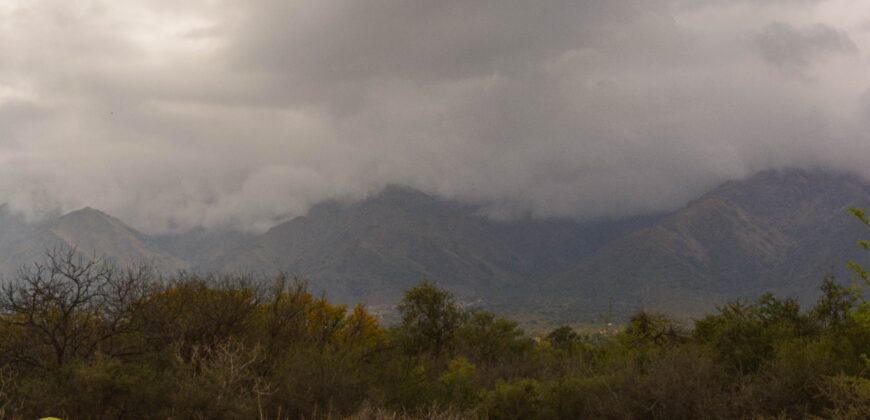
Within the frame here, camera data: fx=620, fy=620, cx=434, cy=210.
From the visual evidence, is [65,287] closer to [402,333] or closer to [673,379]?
[673,379]

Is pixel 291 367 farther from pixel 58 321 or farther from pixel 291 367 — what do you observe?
pixel 58 321

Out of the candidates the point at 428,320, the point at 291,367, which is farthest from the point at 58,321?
the point at 428,320

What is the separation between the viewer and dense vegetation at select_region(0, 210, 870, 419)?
80.9 ft

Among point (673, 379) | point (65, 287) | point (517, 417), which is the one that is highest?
point (65, 287)

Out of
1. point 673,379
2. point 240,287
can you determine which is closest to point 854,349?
point 673,379

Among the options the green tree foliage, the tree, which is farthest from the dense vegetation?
the tree

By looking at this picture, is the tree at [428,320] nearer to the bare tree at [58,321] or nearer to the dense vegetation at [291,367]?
the dense vegetation at [291,367]

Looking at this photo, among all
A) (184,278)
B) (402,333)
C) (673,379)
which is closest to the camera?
(673,379)

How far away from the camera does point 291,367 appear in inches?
1224

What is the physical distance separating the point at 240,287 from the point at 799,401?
34.9 meters

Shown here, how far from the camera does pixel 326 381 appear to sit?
1211 inches

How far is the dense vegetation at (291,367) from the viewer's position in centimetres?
→ 2467

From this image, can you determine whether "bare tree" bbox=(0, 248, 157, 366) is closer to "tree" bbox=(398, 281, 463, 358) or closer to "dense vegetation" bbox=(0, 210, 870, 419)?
"dense vegetation" bbox=(0, 210, 870, 419)

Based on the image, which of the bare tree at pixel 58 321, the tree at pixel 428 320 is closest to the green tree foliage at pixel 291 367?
the bare tree at pixel 58 321
